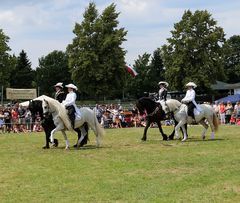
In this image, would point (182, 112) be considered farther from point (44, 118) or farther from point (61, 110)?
point (44, 118)

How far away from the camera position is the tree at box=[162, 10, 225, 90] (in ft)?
224

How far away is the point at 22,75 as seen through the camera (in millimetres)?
116375

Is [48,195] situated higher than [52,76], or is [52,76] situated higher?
[52,76]

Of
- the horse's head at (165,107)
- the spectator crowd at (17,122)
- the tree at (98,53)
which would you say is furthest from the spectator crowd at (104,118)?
the tree at (98,53)

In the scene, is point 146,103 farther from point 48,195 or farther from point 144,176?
point 48,195

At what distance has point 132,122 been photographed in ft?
123

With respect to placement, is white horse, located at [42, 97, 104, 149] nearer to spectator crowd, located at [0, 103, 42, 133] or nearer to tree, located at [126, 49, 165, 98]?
spectator crowd, located at [0, 103, 42, 133]

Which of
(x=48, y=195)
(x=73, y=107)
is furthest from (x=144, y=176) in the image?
(x=73, y=107)

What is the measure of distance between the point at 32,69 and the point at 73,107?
362 feet

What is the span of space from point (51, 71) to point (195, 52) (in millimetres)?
53916

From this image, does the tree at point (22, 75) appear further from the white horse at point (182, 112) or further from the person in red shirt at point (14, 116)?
the white horse at point (182, 112)

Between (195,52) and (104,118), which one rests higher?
(195,52)

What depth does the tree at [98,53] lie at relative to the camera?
63688 mm

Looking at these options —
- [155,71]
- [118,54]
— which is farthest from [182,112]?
[155,71]
